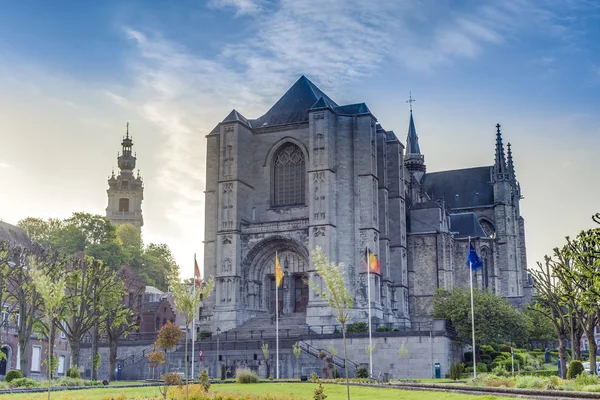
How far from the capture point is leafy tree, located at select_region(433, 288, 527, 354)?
58.3 metres

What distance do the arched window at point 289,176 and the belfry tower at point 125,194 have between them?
77.0 m

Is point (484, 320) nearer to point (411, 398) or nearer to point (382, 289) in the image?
point (382, 289)

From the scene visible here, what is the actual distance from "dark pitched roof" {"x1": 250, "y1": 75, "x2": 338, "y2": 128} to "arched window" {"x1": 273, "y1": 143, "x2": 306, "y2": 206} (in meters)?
2.67

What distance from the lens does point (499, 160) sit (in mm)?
92625

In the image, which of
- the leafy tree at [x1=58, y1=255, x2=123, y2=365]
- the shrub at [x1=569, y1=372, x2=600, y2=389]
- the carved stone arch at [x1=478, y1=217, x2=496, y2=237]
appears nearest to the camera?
the shrub at [x1=569, y1=372, x2=600, y2=389]

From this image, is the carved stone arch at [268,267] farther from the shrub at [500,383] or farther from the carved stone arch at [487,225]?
the shrub at [500,383]

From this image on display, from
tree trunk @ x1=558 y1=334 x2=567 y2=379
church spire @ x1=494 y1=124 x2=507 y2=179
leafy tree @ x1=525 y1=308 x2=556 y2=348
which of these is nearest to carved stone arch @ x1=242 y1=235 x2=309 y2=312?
leafy tree @ x1=525 y1=308 x2=556 y2=348

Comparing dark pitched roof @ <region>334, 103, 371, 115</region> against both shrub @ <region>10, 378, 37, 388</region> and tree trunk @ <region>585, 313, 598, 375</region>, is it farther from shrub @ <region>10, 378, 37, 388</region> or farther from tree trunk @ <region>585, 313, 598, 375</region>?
shrub @ <region>10, 378, 37, 388</region>

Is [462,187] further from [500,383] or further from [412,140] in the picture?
[500,383]

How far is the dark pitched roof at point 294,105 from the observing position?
69.8 metres

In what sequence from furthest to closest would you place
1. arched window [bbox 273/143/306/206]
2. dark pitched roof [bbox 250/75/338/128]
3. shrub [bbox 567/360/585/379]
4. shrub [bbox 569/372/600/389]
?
1. dark pitched roof [bbox 250/75/338/128]
2. arched window [bbox 273/143/306/206]
3. shrub [bbox 567/360/585/379]
4. shrub [bbox 569/372/600/389]

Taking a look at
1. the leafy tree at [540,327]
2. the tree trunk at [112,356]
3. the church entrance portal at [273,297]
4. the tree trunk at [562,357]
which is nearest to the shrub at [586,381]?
the tree trunk at [562,357]

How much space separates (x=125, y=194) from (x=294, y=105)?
253 feet

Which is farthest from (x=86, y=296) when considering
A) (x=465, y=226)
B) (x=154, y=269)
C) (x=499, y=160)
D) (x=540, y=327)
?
(x=499, y=160)
